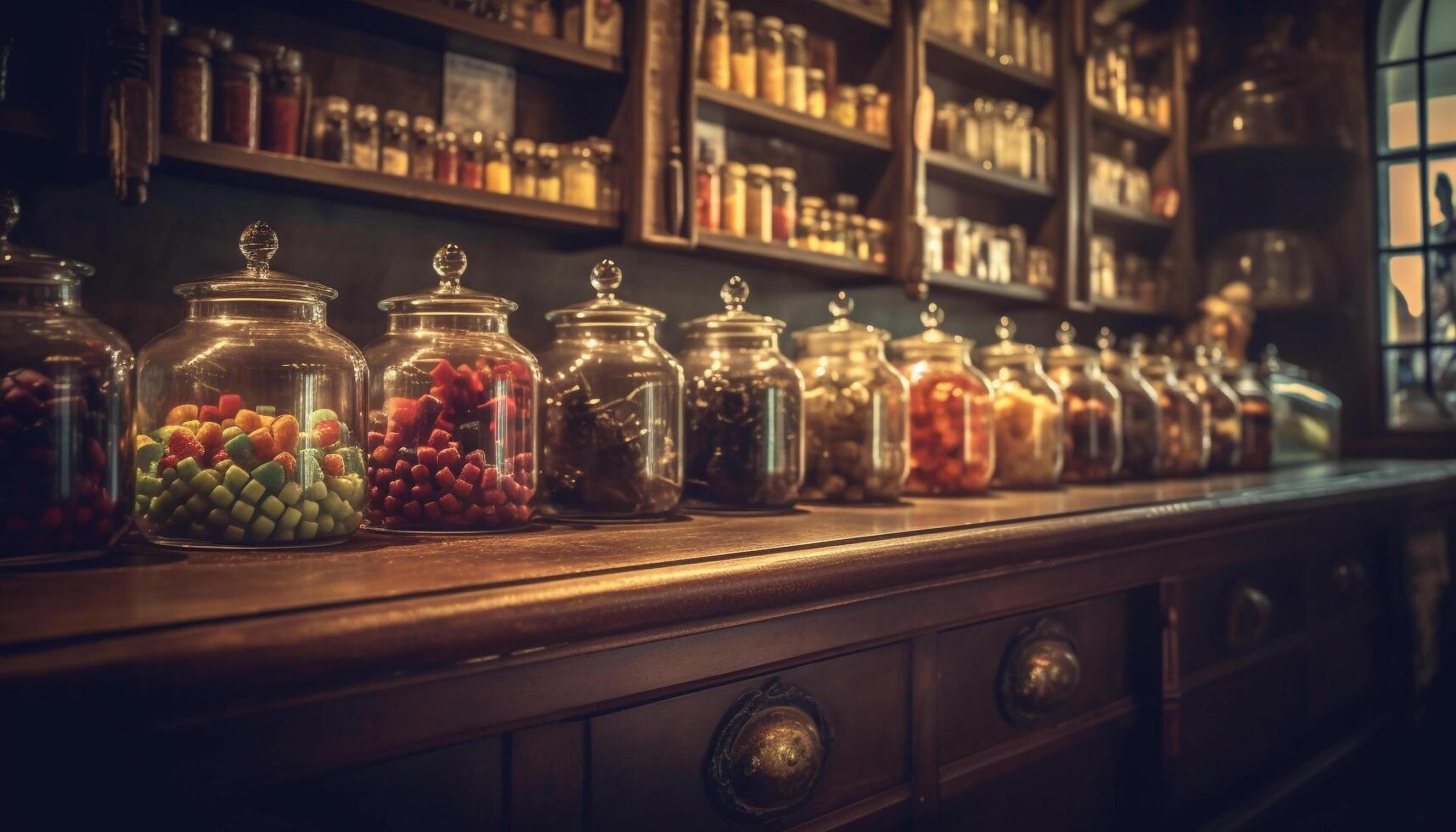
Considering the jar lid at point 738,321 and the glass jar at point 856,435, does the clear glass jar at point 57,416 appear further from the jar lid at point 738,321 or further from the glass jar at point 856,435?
the glass jar at point 856,435

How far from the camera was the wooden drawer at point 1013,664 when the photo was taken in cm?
100

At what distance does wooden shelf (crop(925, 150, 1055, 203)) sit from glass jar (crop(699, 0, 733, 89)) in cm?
55

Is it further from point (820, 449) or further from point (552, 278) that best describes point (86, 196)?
point (820, 449)

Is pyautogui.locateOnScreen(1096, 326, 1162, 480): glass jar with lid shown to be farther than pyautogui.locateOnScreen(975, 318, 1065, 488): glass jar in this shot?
Yes

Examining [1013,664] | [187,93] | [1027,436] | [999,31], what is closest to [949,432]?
[1027,436]

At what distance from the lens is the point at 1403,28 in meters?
3.45

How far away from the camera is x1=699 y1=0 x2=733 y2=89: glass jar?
6.03 ft

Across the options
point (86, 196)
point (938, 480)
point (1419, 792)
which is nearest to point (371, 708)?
point (86, 196)

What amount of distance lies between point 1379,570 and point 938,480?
3.75 ft

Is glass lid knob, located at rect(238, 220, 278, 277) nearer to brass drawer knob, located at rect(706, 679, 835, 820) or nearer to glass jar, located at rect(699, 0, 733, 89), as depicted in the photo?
brass drawer knob, located at rect(706, 679, 835, 820)

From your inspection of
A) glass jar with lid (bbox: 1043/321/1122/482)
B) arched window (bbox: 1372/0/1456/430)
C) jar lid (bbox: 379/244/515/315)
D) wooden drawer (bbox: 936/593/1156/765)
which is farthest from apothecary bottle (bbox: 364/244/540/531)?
arched window (bbox: 1372/0/1456/430)

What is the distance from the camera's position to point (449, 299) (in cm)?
102

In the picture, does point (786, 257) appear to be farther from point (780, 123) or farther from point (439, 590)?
point (439, 590)

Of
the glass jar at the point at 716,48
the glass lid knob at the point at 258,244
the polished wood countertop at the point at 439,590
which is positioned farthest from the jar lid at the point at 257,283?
the glass jar at the point at 716,48
